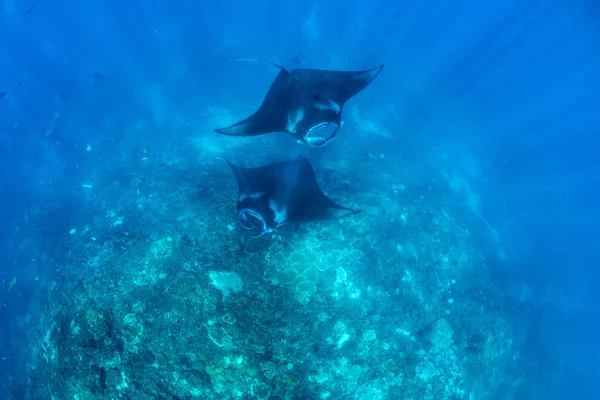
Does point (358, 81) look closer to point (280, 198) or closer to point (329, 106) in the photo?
point (329, 106)

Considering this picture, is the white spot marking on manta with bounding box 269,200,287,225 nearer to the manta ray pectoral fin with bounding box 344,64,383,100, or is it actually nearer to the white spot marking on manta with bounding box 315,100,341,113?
the white spot marking on manta with bounding box 315,100,341,113

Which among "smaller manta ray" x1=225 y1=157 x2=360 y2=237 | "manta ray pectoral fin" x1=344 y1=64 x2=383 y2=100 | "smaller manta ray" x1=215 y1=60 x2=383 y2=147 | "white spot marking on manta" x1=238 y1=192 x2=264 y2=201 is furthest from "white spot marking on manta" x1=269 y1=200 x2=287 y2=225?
"manta ray pectoral fin" x1=344 y1=64 x2=383 y2=100

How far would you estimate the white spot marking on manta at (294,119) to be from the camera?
5.84 m

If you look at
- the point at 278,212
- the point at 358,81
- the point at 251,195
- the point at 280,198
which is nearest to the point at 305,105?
the point at 358,81

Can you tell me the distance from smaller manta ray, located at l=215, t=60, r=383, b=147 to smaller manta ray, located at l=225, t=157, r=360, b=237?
0.67 m

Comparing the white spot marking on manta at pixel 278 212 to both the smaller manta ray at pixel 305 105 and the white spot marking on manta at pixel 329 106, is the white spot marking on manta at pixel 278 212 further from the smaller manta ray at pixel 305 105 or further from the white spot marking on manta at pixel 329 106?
the white spot marking on manta at pixel 329 106

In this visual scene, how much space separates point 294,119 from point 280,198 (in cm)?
154

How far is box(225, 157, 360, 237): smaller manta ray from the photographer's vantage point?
5.18 meters

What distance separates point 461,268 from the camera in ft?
31.0

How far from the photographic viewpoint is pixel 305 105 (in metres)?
5.85

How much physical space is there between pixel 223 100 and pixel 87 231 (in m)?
9.49

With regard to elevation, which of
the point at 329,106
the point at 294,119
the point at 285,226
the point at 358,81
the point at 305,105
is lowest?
the point at 285,226

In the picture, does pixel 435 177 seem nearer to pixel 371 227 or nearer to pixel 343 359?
pixel 371 227

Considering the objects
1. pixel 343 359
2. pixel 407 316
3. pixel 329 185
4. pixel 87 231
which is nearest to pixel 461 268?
pixel 407 316
